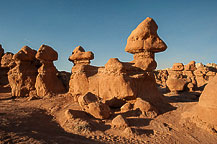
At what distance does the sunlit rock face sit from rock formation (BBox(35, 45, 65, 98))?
2.97 m

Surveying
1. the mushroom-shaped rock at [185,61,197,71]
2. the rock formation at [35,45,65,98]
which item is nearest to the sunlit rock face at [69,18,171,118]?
the rock formation at [35,45,65,98]

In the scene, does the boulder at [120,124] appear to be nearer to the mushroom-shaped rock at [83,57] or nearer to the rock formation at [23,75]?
the mushroom-shaped rock at [83,57]

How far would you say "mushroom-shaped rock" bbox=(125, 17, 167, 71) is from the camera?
7363mm

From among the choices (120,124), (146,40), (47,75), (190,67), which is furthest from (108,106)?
(190,67)

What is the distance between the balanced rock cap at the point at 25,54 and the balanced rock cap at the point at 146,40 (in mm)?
8095

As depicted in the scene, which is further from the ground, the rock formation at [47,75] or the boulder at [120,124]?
the rock formation at [47,75]

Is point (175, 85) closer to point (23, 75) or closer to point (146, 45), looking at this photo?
point (146, 45)

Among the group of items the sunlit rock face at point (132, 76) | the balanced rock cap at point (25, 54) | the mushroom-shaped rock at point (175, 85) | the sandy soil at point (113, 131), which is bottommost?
the sandy soil at point (113, 131)

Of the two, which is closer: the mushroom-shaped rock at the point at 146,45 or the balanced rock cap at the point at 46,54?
the mushroom-shaped rock at the point at 146,45

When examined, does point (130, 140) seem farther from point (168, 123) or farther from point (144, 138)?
point (168, 123)

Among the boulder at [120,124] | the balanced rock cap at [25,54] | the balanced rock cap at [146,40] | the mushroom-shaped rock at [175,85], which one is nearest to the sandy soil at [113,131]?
the boulder at [120,124]

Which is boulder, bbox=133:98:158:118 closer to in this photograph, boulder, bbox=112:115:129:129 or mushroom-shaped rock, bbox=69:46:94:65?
boulder, bbox=112:115:129:129

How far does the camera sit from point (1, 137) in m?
2.83

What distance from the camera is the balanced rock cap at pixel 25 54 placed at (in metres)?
10.2
